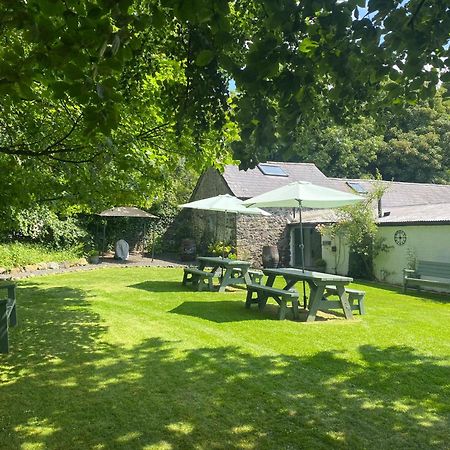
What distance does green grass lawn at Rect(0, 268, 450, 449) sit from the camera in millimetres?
3436

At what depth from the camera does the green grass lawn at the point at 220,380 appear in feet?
11.3

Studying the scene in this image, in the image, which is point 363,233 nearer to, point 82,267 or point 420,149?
point 82,267

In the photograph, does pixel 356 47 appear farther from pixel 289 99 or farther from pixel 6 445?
pixel 6 445

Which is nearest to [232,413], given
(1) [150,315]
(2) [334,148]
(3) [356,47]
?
(3) [356,47]

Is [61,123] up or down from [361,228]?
up

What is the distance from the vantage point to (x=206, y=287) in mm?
11484

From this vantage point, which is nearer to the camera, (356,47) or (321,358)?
(356,47)

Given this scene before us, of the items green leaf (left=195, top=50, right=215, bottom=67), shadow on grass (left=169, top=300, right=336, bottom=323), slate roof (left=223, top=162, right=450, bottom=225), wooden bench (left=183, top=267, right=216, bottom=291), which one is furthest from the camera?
slate roof (left=223, top=162, right=450, bottom=225)

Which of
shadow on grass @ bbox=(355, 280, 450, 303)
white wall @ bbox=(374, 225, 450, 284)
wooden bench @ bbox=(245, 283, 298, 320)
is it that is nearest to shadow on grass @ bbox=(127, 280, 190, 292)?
wooden bench @ bbox=(245, 283, 298, 320)

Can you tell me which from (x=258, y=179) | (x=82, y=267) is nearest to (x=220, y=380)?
(x=82, y=267)

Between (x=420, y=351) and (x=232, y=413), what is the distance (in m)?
3.39

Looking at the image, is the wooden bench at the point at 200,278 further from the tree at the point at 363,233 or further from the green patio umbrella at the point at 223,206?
the tree at the point at 363,233

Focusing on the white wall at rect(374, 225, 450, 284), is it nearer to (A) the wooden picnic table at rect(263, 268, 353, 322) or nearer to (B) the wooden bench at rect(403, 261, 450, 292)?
(B) the wooden bench at rect(403, 261, 450, 292)

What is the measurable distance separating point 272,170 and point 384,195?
5921mm
